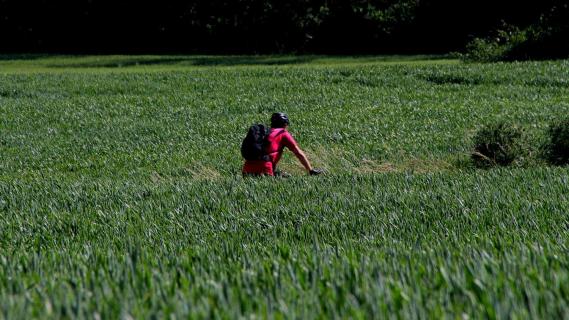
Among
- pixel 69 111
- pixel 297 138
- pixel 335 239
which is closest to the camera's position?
pixel 335 239

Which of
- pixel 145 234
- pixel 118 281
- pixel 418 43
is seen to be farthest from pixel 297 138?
pixel 418 43

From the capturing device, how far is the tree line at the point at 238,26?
166 feet

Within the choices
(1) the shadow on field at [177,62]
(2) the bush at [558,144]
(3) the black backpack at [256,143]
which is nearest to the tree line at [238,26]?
(1) the shadow on field at [177,62]

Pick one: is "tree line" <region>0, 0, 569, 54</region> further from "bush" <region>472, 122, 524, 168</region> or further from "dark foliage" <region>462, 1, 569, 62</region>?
A: "bush" <region>472, 122, 524, 168</region>

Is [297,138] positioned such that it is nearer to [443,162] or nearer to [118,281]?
[443,162]

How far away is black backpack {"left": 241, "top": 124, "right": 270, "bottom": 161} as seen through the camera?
12.3 metres

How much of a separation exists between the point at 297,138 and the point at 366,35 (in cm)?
3374

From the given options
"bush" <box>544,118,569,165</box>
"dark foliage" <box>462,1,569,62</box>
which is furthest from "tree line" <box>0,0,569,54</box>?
"bush" <box>544,118,569,165</box>

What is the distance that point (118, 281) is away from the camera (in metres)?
4.43

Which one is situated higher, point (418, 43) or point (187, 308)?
point (187, 308)

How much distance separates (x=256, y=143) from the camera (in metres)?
12.4

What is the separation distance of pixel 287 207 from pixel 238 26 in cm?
4640

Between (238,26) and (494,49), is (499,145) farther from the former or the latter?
(238,26)

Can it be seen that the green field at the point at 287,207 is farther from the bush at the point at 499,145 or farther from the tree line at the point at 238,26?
the tree line at the point at 238,26
